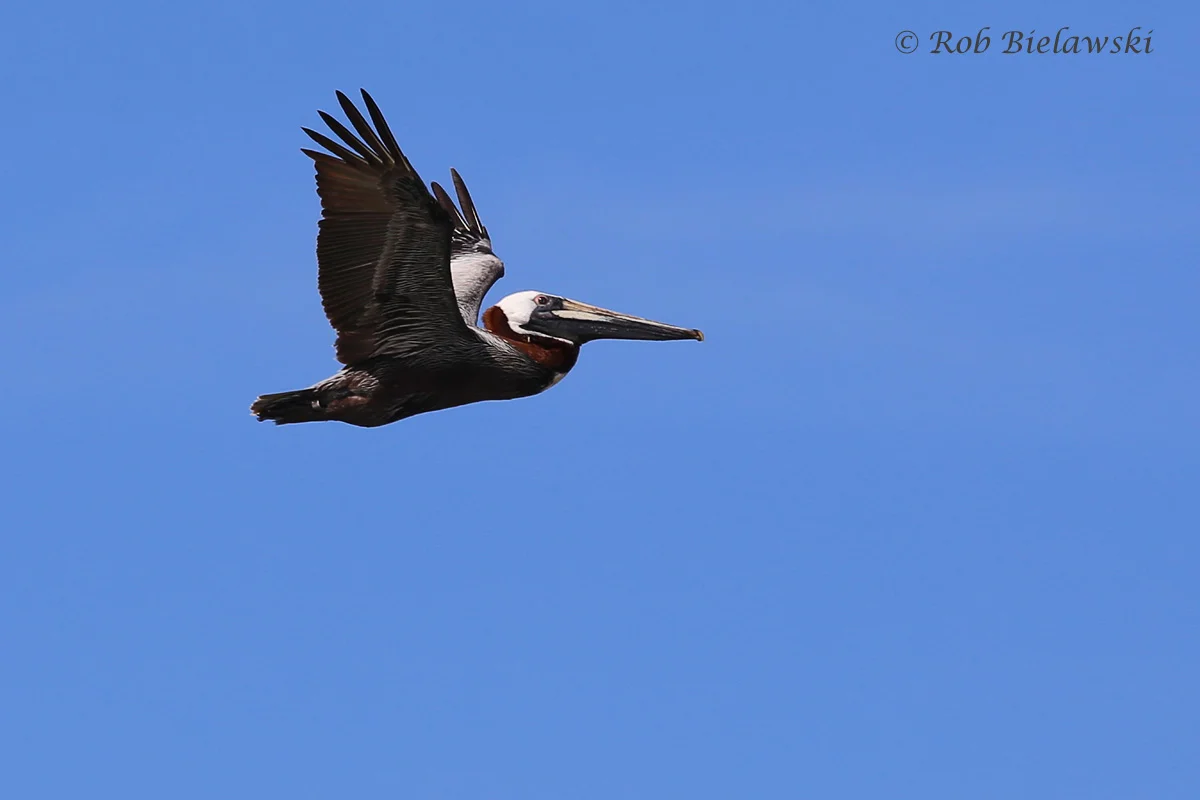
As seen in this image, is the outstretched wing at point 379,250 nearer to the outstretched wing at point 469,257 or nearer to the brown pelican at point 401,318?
the brown pelican at point 401,318

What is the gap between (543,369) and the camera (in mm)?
13508

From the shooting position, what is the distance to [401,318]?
→ 41.1 feet

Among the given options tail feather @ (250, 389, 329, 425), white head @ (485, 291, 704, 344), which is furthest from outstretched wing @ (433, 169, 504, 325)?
tail feather @ (250, 389, 329, 425)

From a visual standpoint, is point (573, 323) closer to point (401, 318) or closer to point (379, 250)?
point (401, 318)

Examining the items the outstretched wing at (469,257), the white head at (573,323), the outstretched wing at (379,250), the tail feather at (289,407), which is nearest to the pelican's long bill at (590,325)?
the white head at (573,323)

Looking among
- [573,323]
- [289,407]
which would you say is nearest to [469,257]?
[573,323]

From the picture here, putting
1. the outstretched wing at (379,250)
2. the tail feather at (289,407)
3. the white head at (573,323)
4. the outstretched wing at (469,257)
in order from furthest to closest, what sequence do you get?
the outstretched wing at (469,257) → the white head at (573,323) → the tail feather at (289,407) → the outstretched wing at (379,250)

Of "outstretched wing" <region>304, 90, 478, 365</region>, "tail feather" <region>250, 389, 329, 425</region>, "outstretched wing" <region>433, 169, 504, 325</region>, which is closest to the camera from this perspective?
"outstretched wing" <region>304, 90, 478, 365</region>

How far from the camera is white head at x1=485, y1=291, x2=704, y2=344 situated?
14008mm

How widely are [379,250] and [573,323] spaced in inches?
91.7

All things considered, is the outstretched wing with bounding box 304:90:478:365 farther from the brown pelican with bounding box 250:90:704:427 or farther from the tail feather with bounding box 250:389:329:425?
the tail feather with bounding box 250:389:329:425

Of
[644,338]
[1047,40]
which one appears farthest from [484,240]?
[1047,40]

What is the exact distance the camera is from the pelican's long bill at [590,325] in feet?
46.0

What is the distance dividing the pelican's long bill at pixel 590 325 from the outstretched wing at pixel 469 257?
27.7 inches
